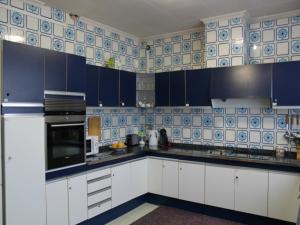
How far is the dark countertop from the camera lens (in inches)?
112

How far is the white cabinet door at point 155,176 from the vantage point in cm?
373

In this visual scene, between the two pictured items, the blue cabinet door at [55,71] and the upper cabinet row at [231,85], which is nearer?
the blue cabinet door at [55,71]

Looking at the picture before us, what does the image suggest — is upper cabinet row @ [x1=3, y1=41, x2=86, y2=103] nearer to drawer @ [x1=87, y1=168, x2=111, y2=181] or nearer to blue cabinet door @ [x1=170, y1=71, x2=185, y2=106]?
drawer @ [x1=87, y1=168, x2=111, y2=181]

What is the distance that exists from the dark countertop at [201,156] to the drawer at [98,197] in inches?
12.7

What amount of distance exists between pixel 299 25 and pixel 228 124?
5.02ft

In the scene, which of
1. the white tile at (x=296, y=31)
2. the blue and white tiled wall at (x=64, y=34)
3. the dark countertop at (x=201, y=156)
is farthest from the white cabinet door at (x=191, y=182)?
the white tile at (x=296, y=31)

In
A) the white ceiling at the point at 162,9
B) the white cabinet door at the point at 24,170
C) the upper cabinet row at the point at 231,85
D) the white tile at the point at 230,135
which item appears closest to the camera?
the white cabinet door at the point at 24,170

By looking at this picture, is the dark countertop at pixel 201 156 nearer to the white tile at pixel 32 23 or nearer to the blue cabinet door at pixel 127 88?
the blue cabinet door at pixel 127 88

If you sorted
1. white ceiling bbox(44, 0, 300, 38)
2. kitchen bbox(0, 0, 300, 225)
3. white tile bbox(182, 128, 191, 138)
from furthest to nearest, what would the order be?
white tile bbox(182, 128, 191, 138) → white ceiling bbox(44, 0, 300, 38) → kitchen bbox(0, 0, 300, 225)

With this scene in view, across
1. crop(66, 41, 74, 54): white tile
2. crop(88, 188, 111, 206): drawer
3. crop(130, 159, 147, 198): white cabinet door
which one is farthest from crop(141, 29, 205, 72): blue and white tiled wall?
crop(88, 188, 111, 206): drawer

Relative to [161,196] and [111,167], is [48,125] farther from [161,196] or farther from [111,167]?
[161,196]

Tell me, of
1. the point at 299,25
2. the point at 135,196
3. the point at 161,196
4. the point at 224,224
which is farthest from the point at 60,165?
the point at 299,25

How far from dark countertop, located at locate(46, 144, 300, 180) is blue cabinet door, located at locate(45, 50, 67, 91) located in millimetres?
848

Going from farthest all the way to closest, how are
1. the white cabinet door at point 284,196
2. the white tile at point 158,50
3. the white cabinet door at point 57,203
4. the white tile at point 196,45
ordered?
the white tile at point 158,50 → the white tile at point 196,45 → the white cabinet door at point 284,196 → the white cabinet door at point 57,203
